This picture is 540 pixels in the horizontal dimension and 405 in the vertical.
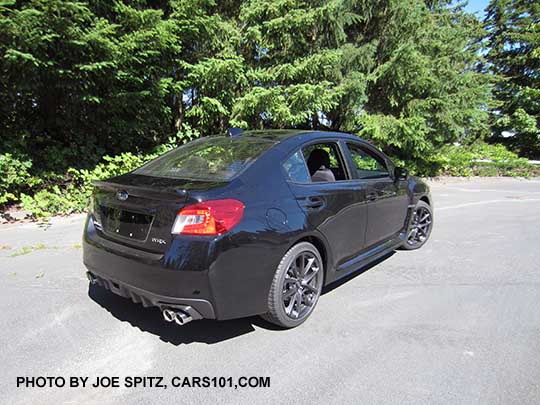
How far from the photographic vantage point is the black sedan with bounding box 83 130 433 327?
2184mm

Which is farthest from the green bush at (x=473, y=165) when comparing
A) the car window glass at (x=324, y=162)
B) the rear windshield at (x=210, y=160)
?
the rear windshield at (x=210, y=160)

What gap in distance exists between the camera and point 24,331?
8.75 ft

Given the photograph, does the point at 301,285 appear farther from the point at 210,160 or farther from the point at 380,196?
the point at 380,196

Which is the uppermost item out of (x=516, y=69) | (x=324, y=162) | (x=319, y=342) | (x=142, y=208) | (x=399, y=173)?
(x=516, y=69)

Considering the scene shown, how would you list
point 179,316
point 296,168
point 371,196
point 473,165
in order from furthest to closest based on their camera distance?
1. point 473,165
2. point 371,196
3. point 296,168
4. point 179,316

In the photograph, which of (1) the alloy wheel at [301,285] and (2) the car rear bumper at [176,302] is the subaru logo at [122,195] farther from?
(1) the alloy wheel at [301,285]

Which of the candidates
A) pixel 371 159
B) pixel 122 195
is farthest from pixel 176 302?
pixel 371 159

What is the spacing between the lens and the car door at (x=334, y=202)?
2.79 m

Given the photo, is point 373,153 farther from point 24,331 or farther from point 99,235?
point 24,331

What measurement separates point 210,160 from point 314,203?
3.22 feet

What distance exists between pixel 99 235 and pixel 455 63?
13662 millimetres

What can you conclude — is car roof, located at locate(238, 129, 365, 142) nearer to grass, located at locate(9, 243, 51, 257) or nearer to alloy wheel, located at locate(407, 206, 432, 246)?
alloy wheel, located at locate(407, 206, 432, 246)

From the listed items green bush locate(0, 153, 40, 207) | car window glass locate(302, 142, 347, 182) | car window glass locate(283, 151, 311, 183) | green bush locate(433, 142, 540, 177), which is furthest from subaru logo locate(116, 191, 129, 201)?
green bush locate(433, 142, 540, 177)

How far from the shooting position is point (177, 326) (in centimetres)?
277
